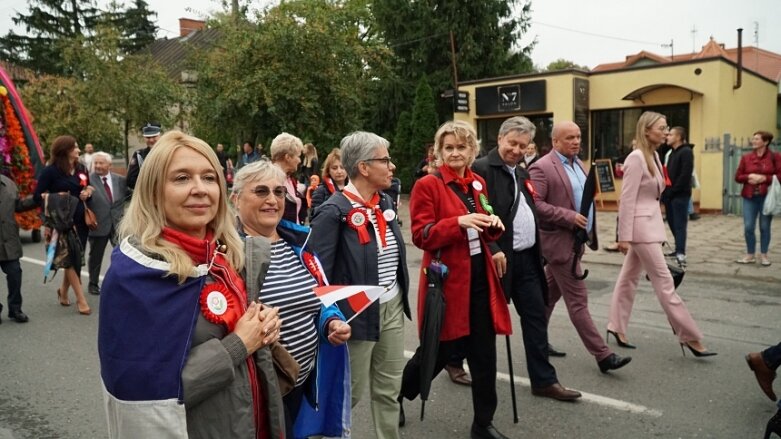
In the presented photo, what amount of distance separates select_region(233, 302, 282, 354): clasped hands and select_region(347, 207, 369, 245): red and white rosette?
1.26 m

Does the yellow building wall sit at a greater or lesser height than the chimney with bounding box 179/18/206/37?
lesser

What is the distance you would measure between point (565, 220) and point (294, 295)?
9.70 ft

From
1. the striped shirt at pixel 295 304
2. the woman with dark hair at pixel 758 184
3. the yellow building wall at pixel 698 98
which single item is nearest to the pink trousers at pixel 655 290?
the striped shirt at pixel 295 304

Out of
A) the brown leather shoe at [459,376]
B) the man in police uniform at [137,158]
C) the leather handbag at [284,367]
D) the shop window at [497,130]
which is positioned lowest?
the brown leather shoe at [459,376]

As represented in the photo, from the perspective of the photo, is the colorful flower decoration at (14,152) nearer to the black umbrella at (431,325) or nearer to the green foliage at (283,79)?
the black umbrella at (431,325)

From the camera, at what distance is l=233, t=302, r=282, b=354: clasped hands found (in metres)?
1.93

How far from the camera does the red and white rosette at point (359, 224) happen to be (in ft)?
10.8

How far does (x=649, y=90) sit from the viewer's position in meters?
16.1

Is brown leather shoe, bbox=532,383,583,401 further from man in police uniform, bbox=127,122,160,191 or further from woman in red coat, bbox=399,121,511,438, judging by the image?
man in police uniform, bbox=127,122,160,191

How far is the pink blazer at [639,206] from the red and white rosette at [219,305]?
4.04 metres

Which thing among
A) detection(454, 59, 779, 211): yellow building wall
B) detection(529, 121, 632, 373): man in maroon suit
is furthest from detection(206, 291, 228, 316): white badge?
detection(454, 59, 779, 211): yellow building wall

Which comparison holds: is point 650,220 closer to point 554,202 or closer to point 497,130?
point 554,202

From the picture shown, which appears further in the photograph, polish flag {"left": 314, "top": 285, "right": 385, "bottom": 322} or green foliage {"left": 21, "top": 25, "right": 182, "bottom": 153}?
green foliage {"left": 21, "top": 25, "right": 182, "bottom": 153}

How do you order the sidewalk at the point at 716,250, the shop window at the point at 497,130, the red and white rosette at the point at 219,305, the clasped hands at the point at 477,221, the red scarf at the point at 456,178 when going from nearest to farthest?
1. the red and white rosette at the point at 219,305
2. the clasped hands at the point at 477,221
3. the red scarf at the point at 456,178
4. the sidewalk at the point at 716,250
5. the shop window at the point at 497,130
